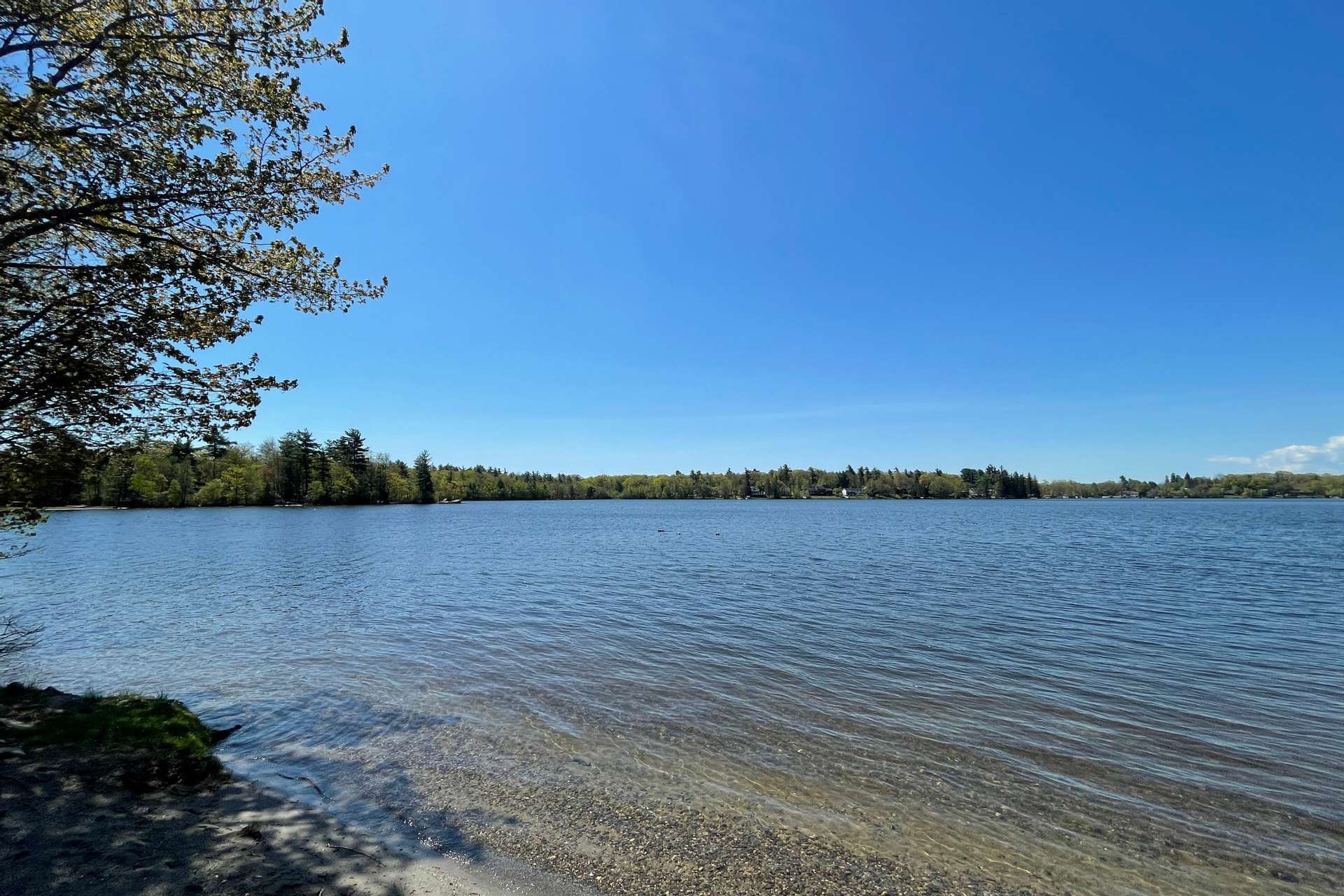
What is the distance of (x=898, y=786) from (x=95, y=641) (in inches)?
905

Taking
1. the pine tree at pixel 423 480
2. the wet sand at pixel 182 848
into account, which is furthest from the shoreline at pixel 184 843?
the pine tree at pixel 423 480

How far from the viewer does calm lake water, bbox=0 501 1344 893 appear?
7.77 metres

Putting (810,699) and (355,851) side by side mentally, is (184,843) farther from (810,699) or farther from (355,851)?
(810,699)

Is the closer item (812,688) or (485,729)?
(485,729)

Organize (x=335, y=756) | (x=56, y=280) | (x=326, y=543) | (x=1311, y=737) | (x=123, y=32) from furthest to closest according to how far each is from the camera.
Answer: (x=326, y=543) → (x=1311, y=737) → (x=335, y=756) → (x=56, y=280) → (x=123, y=32)

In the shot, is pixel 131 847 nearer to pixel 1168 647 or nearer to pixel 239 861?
pixel 239 861

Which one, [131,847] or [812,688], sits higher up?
[131,847]

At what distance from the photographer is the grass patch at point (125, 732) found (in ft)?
26.2

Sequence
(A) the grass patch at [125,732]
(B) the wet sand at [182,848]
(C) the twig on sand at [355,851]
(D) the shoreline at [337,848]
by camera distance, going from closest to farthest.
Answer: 1. (B) the wet sand at [182,848]
2. (D) the shoreline at [337,848]
3. (C) the twig on sand at [355,851]
4. (A) the grass patch at [125,732]

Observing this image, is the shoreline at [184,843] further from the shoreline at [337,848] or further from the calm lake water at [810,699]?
the calm lake water at [810,699]

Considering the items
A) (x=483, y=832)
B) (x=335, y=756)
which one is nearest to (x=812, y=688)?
(x=483, y=832)

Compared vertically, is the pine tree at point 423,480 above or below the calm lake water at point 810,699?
above

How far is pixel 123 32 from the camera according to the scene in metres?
7.45

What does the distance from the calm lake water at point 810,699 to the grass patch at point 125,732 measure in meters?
0.99
